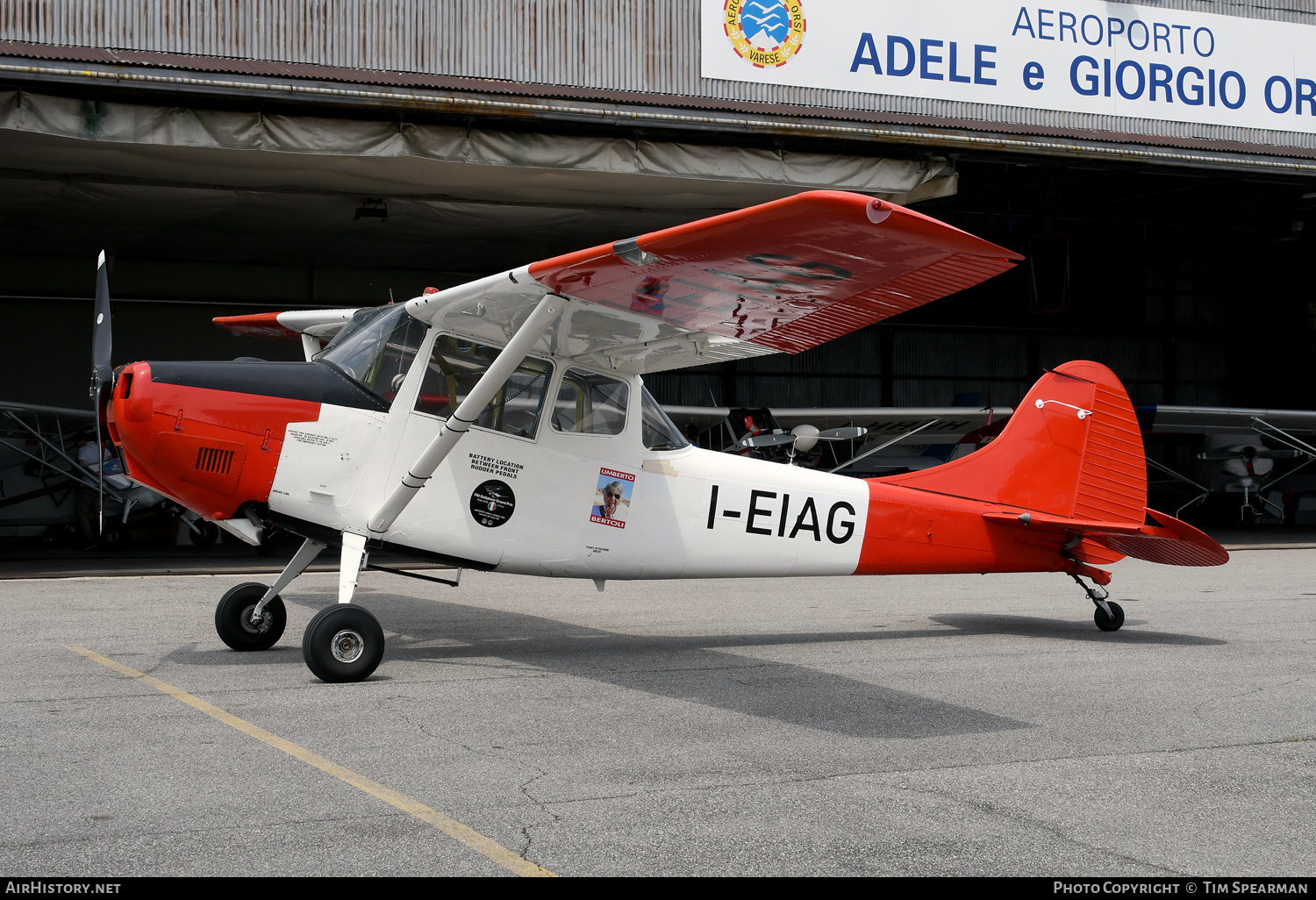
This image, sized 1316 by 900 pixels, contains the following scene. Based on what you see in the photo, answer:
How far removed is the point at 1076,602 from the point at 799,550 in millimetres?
4400

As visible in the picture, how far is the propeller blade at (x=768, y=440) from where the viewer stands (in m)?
17.1

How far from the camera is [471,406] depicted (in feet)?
20.5

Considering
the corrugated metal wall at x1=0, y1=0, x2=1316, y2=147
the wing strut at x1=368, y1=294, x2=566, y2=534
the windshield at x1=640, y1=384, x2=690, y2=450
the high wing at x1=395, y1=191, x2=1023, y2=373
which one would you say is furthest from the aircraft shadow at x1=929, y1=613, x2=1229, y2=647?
the corrugated metal wall at x1=0, y1=0, x2=1316, y2=147

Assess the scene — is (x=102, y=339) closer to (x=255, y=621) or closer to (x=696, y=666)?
(x=255, y=621)

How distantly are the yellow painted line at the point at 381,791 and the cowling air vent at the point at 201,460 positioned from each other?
1.19 metres

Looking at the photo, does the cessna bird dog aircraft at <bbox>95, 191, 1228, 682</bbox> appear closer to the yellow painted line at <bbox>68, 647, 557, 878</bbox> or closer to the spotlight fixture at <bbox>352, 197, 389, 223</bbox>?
the yellow painted line at <bbox>68, 647, 557, 878</bbox>

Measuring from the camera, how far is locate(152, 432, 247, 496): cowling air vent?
20.7ft

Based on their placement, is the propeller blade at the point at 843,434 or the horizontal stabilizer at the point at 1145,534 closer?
the horizontal stabilizer at the point at 1145,534

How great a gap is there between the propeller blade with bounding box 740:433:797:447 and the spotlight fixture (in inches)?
270

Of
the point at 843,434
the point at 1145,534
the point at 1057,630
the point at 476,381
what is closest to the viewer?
the point at 476,381

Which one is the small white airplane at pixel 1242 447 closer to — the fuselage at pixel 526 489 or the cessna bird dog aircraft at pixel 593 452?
the cessna bird dog aircraft at pixel 593 452

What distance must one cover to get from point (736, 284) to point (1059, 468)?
4257mm

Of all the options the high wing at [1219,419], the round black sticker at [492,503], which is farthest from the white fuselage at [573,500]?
the high wing at [1219,419]

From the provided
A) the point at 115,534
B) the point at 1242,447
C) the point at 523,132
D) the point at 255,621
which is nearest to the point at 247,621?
the point at 255,621
